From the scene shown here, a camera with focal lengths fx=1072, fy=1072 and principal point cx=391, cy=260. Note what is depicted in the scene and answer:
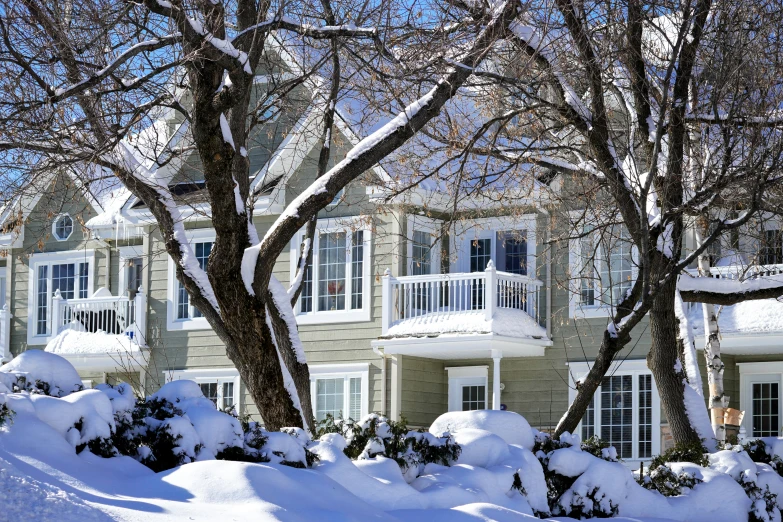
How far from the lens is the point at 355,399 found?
2025 centimetres

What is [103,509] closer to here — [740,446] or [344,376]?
[740,446]

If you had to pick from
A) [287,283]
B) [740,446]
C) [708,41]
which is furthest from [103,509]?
[287,283]

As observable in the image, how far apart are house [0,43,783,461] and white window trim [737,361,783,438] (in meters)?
0.02

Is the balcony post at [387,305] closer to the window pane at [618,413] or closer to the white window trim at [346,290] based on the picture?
the white window trim at [346,290]

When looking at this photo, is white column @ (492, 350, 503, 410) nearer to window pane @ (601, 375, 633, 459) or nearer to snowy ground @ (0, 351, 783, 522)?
window pane @ (601, 375, 633, 459)

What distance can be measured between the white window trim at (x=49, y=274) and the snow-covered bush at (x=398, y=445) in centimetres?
1671

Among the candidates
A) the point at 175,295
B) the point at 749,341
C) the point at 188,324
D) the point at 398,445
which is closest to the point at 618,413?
the point at 749,341

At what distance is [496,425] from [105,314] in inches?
613

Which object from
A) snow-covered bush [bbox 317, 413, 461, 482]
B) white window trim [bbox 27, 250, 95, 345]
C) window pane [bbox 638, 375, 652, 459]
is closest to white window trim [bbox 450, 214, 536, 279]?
window pane [bbox 638, 375, 652, 459]

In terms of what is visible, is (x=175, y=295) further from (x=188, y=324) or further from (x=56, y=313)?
(x=56, y=313)

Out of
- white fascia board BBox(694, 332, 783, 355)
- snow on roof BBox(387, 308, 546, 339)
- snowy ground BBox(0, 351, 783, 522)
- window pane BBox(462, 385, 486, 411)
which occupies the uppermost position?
snow on roof BBox(387, 308, 546, 339)

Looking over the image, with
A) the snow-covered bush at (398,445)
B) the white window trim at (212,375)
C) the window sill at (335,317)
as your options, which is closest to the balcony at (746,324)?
the window sill at (335,317)

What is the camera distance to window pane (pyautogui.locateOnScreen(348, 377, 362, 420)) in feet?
66.3

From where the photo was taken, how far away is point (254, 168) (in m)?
21.9
